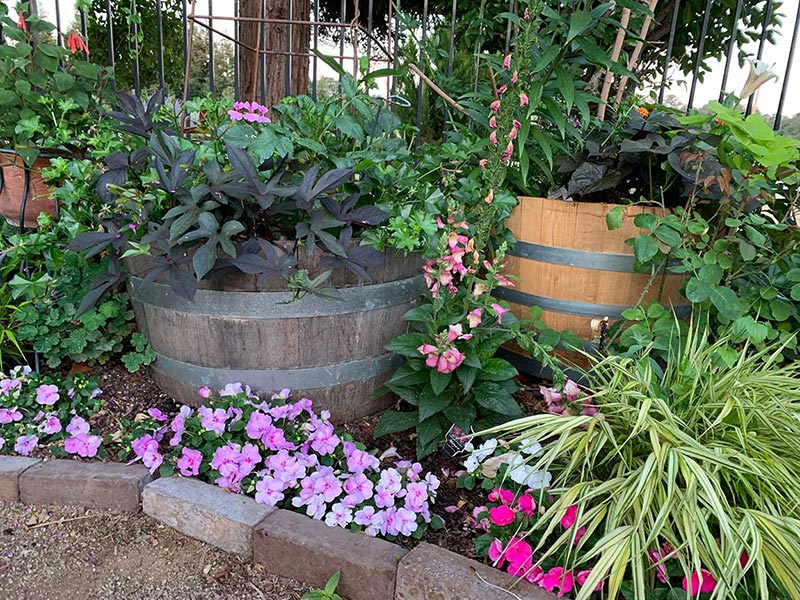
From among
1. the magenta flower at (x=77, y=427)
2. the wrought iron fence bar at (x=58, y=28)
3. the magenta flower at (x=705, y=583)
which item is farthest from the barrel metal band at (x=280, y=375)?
the wrought iron fence bar at (x=58, y=28)

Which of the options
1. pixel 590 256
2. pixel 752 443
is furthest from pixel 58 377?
pixel 752 443

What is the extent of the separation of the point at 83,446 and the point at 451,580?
1.07m

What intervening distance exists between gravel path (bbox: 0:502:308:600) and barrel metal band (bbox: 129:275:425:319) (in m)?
0.55

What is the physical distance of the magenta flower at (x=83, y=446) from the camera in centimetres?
159

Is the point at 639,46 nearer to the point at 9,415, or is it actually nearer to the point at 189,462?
the point at 189,462

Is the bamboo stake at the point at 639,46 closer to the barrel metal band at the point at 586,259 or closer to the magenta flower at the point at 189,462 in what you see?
the barrel metal band at the point at 586,259

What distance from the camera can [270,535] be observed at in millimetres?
1302

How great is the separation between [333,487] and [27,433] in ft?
3.08

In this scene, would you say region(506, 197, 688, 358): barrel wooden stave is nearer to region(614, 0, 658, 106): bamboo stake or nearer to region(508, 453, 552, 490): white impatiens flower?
region(508, 453, 552, 490): white impatiens flower

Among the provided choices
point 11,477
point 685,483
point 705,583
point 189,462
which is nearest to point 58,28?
point 11,477

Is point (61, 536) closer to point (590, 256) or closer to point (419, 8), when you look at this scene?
point (590, 256)

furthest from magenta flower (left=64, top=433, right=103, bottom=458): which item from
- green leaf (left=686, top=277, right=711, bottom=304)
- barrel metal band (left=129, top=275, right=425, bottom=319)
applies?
green leaf (left=686, top=277, right=711, bottom=304)

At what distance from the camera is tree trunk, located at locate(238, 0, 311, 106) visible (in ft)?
14.3

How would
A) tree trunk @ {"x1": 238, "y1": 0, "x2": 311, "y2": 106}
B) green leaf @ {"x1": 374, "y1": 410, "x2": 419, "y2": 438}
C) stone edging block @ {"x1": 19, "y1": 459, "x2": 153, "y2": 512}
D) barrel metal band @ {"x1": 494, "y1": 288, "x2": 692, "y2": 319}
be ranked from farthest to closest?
tree trunk @ {"x1": 238, "y1": 0, "x2": 311, "y2": 106}
barrel metal band @ {"x1": 494, "y1": 288, "x2": 692, "y2": 319}
green leaf @ {"x1": 374, "y1": 410, "x2": 419, "y2": 438}
stone edging block @ {"x1": 19, "y1": 459, "x2": 153, "y2": 512}
